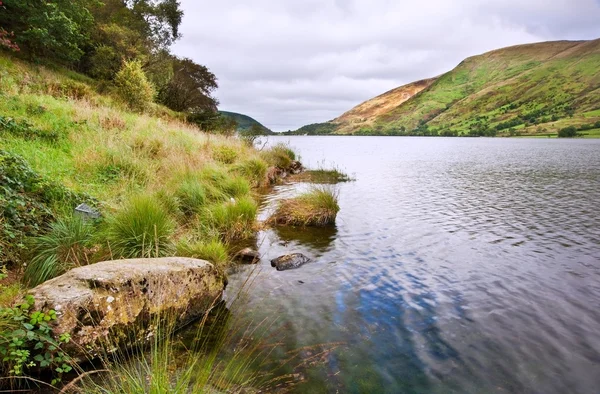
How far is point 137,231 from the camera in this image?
6.33 meters

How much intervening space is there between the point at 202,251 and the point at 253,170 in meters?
11.3

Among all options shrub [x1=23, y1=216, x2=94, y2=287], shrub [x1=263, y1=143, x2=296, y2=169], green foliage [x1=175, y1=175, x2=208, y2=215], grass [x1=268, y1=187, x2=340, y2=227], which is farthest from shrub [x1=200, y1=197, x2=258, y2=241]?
shrub [x1=263, y1=143, x2=296, y2=169]

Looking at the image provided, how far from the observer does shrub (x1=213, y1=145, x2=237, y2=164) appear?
1753cm

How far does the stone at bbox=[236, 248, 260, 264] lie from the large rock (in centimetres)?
250

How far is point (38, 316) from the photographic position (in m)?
3.55

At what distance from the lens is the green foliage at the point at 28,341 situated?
325 centimetres

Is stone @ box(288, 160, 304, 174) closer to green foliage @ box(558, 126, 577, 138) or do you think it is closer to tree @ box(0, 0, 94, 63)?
tree @ box(0, 0, 94, 63)

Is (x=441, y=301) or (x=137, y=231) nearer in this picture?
(x=137, y=231)

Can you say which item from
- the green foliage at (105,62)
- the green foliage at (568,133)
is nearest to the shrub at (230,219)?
the green foliage at (105,62)

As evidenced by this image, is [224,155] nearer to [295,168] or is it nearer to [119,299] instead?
[295,168]

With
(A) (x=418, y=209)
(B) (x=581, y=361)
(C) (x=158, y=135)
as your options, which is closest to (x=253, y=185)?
(C) (x=158, y=135)

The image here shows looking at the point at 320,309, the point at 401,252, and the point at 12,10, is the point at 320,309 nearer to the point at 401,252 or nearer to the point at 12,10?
the point at 401,252

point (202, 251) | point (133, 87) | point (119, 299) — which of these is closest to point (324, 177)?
point (133, 87)

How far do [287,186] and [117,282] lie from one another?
15081 millimetres
